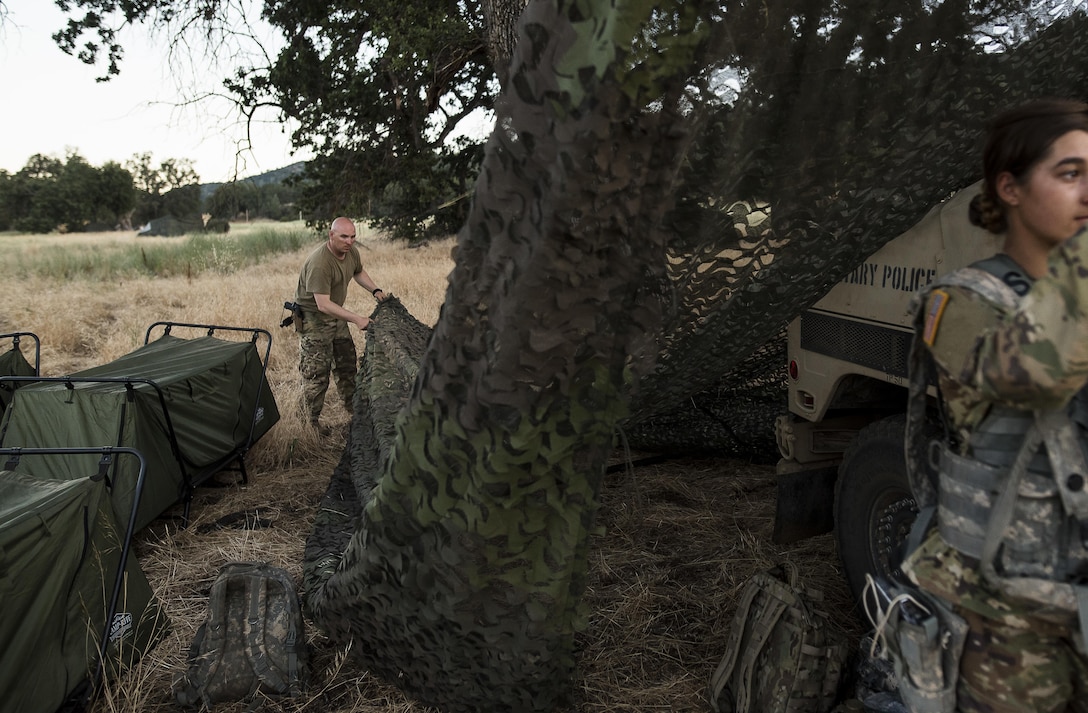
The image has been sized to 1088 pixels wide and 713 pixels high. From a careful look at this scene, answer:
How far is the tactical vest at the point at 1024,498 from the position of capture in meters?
1.44

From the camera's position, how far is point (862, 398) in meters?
3.36

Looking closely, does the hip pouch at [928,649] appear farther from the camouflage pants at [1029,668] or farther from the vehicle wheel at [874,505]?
the vehicle wheel at [874,505]

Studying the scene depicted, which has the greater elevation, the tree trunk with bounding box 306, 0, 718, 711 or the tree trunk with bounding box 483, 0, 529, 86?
the tree trunk with bounding box 483, 0, 529, 86

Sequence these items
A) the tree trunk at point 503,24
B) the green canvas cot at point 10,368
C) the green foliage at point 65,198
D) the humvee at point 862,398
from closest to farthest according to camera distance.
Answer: the humvee at point 862,398
the green canvas cot at point 10,368
the tree trunk at point 503,24
the green foliage at point 65,198

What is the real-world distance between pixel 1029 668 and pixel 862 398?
6.32ft

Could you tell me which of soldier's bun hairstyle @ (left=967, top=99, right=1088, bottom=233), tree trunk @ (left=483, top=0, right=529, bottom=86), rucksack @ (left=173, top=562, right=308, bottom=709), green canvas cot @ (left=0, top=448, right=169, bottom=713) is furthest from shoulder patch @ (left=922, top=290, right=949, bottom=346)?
tree trunk @ (left=483, top=0, right=529, bottom=86)

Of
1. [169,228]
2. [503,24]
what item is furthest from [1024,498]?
[169,228]

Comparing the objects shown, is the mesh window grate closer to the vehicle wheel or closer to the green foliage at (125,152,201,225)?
the vehicle wheel

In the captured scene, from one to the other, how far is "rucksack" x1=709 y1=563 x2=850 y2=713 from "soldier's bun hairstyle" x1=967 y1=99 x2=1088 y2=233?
1535 mm

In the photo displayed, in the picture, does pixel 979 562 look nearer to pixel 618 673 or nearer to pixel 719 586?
pixel 618 673

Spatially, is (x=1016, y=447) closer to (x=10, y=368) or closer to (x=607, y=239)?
(x=607, y=239)

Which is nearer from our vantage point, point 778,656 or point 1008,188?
point 1008,188

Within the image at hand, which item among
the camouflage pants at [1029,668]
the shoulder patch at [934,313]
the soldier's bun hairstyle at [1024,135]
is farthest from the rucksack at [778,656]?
the soldier's bun hairstyle at [1024,135]

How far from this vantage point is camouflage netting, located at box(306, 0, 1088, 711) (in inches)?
65.8
